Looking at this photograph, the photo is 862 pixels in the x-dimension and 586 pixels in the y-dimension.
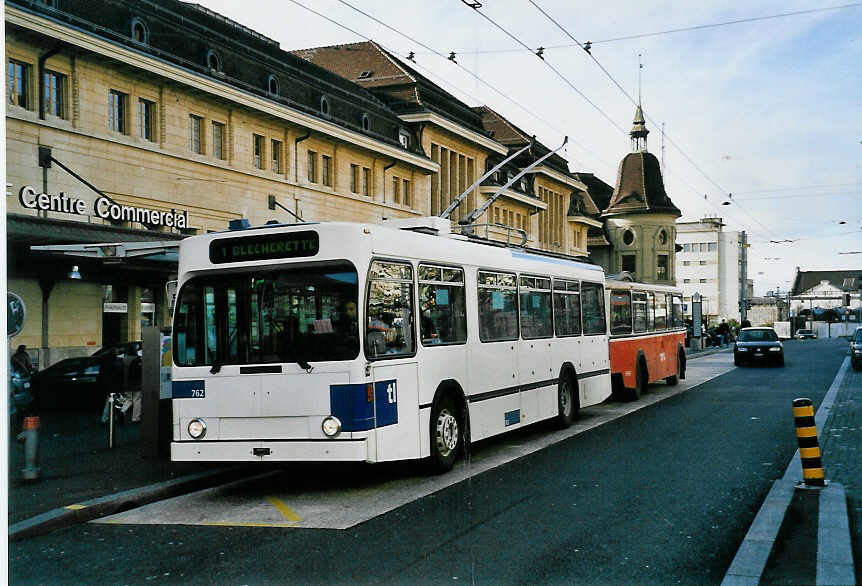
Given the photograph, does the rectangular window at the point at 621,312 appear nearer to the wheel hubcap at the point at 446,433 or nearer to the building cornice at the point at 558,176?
the wheel hubcap at the point at 446,433

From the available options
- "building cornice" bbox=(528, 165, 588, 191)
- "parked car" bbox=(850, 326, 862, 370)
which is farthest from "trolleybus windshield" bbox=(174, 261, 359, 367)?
"building cornice" bbox=(528, 165, 588, 191)

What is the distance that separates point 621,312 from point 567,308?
5.06 metres

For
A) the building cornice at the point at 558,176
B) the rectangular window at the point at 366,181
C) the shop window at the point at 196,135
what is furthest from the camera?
the building cornice at the point at 558,176

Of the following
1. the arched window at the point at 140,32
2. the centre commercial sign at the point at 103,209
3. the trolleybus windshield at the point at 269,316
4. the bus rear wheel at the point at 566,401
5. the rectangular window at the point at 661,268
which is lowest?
the bus rear wheel at the point at 566,401

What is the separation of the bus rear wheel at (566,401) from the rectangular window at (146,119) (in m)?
17.0

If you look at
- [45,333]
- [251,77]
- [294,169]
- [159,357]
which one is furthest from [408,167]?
[159,357]

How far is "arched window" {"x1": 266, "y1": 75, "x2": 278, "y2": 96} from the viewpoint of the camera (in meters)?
33.7

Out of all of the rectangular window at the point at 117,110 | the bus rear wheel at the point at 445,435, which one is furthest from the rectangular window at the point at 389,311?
the rectangular window at the point at 117,110

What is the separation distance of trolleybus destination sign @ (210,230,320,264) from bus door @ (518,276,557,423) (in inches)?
195

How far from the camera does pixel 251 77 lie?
32.8m

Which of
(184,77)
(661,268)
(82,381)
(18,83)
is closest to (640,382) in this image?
(82,381)

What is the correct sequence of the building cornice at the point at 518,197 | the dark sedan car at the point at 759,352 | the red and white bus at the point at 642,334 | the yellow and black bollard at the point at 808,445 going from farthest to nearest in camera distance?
the building cornice at the point at 518,197 < the dark sedan car at the point at 759,352 < the red and white bus at the point at 642,334 < the yellow and black bollard at the point at 808,445

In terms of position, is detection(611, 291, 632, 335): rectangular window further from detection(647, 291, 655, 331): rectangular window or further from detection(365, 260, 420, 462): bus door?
detection(365, 260, 420, 462): bus door

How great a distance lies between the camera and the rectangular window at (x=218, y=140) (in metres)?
31.6
